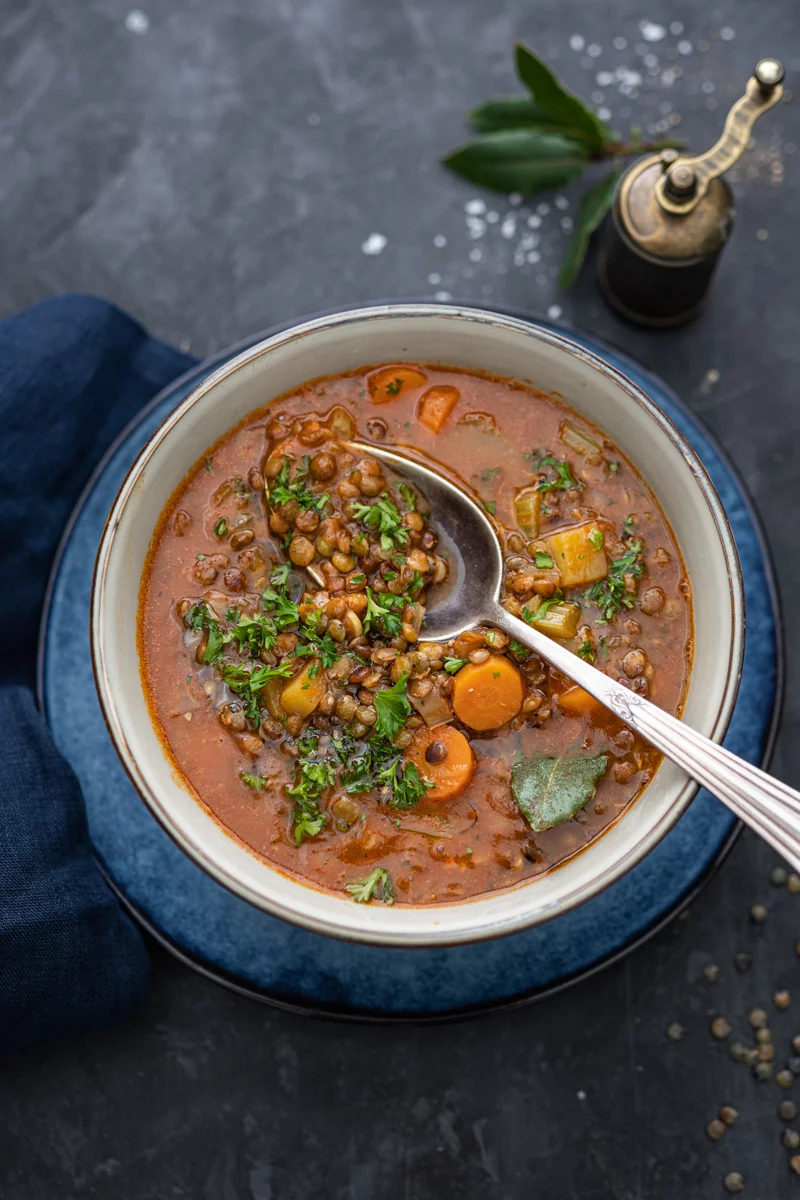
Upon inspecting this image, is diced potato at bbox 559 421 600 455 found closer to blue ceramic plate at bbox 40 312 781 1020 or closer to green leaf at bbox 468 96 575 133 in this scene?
blue ceramic plate at bbox 40 312 781 1020

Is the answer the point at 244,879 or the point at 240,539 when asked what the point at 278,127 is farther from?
the point at 244,879

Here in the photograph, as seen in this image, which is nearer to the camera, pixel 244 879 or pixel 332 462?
pixel 244 879

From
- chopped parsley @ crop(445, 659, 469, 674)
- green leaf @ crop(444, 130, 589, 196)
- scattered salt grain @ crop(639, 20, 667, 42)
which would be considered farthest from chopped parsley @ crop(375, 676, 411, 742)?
scattered salt grain @ crop(639, 20, 667, 42)

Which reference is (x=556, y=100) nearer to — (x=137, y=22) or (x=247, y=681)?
(x=137, y=22)

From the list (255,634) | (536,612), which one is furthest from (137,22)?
(536,612)

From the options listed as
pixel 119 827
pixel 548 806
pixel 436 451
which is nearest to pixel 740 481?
pixel 436 451
